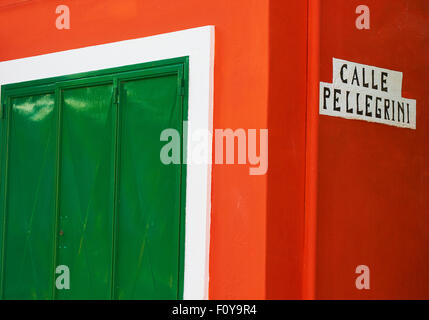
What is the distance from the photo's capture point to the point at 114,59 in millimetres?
6949

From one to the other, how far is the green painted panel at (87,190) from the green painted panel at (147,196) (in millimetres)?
143

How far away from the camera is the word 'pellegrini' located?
6.33 metres

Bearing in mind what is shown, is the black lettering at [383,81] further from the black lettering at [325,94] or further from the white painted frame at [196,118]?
the white painted frame at [196,118]

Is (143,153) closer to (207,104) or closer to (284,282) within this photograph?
(207,104)

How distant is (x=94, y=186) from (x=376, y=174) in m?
2.40

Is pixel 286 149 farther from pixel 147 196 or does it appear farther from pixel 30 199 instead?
pixel 30 199

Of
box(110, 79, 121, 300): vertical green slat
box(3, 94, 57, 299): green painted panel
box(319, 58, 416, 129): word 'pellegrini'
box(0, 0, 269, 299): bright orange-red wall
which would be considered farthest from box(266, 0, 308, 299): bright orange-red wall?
box(3, 94, 57, 299): green painted panel

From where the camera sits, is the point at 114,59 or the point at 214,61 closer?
the point at 214,61

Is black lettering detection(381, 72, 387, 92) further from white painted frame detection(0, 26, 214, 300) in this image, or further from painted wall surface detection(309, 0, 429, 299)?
white painted frame detection(0, 26, 214, 300)

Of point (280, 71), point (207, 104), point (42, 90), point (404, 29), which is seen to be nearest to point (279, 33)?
point (280, 71)

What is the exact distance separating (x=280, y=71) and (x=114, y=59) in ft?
5.34

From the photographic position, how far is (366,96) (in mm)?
6562

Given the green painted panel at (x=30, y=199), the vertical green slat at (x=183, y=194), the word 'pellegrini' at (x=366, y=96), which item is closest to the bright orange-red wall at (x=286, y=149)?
the word 'pellegrini' at (x=366, y=96)

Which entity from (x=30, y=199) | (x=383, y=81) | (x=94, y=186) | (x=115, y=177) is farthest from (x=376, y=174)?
(x=30, y=199)
